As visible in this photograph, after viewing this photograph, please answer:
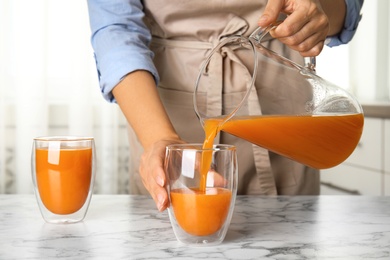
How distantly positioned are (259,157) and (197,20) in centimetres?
33

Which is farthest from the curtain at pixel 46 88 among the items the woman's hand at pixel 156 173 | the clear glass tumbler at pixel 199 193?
the clear glass tumbler at pixel 199 193

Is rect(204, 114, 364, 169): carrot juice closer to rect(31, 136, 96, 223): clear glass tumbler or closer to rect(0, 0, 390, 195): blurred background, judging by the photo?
rect(31, 136, 96, 223): clear glass tumbler

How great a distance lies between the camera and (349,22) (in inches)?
61.3

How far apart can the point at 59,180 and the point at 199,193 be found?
0.94 feet

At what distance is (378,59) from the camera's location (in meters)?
3.43

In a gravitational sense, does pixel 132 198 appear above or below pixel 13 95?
below

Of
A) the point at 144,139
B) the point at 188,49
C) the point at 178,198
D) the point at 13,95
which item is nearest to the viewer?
the point at 178,198

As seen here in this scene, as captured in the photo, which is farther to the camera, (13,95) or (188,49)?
(13,95)

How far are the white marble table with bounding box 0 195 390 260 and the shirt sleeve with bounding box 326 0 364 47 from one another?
0.45 metres

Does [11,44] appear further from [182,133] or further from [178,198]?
[178,198]

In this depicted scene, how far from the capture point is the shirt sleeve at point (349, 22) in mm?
1529

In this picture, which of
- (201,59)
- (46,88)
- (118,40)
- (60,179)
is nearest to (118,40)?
(118,40)

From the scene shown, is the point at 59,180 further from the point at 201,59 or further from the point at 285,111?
the point at 201,59

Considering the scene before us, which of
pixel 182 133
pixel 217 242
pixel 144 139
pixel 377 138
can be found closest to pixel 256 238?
pixel 217 242
